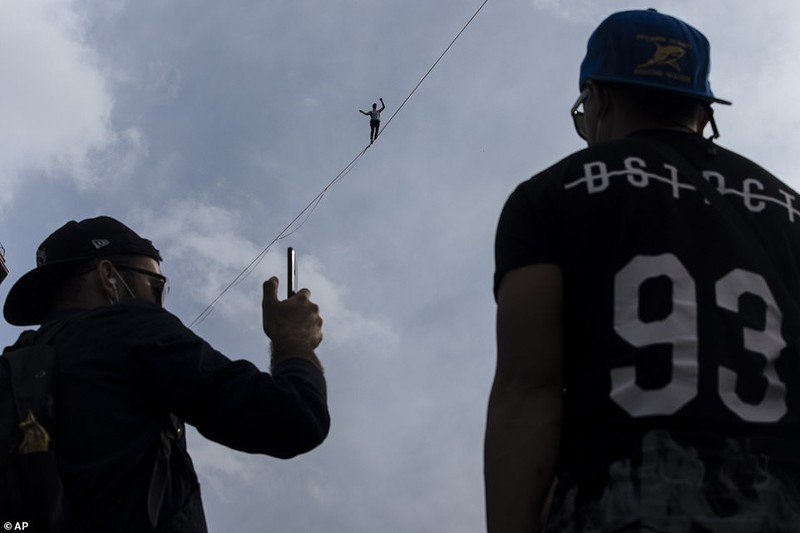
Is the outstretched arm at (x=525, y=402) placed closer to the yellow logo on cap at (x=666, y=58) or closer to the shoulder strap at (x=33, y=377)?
the yellow logo on cap at (x=666, y=58)

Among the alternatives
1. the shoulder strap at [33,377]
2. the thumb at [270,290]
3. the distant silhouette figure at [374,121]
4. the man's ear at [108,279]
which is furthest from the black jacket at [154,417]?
the distant silhouette figure at [374,121]

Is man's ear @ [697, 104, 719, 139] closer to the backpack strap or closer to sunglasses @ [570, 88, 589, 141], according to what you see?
sunglasses @ [570, 88, 589, 141]

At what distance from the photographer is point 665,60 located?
94.0 inches

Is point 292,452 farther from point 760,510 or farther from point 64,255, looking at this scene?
point 760,510

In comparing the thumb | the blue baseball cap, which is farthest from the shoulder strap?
the blue baseball cap

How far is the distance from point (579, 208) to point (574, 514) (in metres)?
0.62

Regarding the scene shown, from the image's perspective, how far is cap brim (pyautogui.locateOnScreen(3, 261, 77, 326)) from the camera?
12.6 feet

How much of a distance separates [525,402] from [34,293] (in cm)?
244

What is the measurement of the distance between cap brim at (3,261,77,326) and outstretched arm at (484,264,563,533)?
2280 millimetres

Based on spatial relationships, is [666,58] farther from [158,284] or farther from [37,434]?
[158,284]

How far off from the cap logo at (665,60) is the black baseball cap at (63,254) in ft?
7.53

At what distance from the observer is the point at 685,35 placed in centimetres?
244

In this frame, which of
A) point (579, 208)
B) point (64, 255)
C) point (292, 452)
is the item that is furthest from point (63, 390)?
point (579, 208)

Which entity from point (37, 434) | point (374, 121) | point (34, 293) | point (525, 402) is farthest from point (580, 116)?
point (374, 121)
